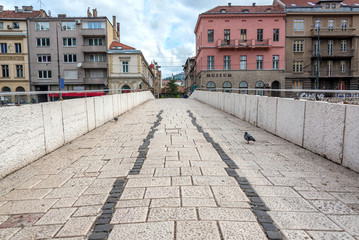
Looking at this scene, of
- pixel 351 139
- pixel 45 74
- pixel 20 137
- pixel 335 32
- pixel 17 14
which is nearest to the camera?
pixel 351 139

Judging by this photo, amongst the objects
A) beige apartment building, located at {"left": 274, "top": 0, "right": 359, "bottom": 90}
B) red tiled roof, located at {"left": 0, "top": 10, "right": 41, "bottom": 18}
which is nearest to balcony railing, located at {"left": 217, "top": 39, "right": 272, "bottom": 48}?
beige apartment building, located at {"left": 274, "top": 0, "right": 359, "bottom": 90}

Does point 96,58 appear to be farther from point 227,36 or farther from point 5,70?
point 227,36

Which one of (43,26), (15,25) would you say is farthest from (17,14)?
(43,26)

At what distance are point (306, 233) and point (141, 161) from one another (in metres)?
3.60

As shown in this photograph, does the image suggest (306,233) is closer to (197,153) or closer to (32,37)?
(197,153)

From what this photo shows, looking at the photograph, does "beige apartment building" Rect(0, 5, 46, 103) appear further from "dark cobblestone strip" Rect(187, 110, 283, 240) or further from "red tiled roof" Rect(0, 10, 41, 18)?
"dark cobblestone strip" Rect(187, 110, 283, 240)

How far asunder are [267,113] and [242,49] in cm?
3939

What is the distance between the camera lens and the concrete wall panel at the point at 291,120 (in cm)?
733

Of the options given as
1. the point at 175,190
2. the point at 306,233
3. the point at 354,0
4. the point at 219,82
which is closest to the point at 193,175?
the point at 175,190

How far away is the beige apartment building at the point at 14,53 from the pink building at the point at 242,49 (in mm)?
30381

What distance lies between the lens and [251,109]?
11.7 m

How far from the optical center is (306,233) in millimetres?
3076

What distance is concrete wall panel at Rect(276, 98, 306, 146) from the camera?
7.33 m

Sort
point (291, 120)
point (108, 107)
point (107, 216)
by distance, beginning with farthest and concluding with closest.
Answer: point (108, 107) < point (291, 120) < point (107, 216)
